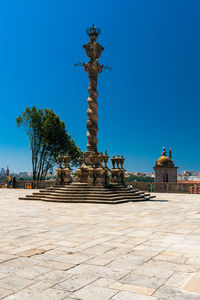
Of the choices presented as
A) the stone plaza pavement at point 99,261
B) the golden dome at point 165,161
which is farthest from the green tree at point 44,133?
the stone plaza pavement at point 99,261

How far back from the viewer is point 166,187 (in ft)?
97.4

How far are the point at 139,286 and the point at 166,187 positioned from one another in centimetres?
2607

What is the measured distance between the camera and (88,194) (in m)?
18.8

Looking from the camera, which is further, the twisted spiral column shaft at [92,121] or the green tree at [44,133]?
the green tree at [44,133]

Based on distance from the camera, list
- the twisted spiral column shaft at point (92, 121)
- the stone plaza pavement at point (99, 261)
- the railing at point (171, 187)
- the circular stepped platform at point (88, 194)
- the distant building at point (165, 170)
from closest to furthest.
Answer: the stone plaza pavement at point (99, 261), the circular stepped platform at point (88, 194), the twisted spiral column shaft at point (92, 121), the railing at point (171, 187), the distant building at point (165, 170)

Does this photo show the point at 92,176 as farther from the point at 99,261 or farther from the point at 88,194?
the point at 99,261

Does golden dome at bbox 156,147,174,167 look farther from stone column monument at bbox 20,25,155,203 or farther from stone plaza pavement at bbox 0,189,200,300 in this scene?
stone plaza pavement at bbox 0,189,200,300

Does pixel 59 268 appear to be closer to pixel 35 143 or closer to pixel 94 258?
pixel 94 258

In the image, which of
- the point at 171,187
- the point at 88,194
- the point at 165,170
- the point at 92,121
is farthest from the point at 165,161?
the point at 88,194

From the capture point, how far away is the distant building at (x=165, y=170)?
38.6 m

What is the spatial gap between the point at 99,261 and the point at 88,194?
516 inches

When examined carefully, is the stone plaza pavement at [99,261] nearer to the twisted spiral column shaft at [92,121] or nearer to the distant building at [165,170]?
the twisted spiral column shaft at [92,121]

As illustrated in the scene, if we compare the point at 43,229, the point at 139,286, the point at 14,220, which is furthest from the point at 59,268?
the point at 14,220

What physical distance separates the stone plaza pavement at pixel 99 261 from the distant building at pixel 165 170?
29.1 m
